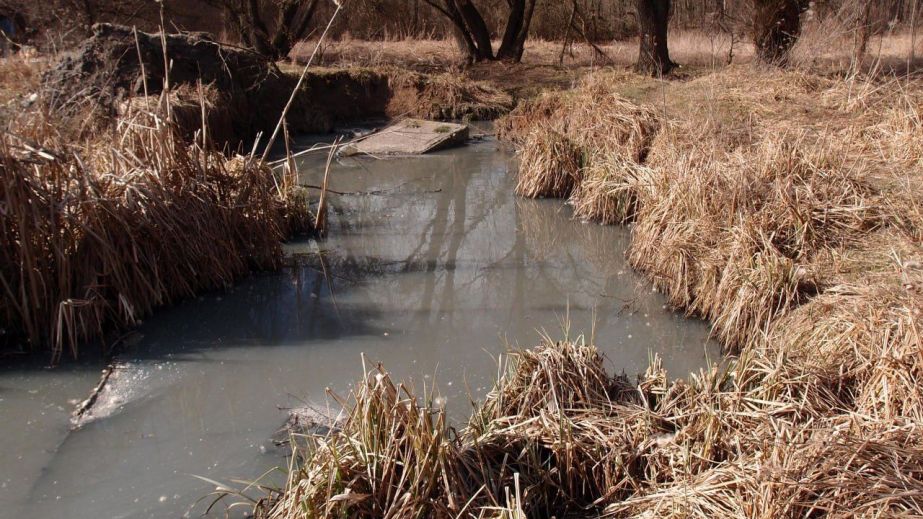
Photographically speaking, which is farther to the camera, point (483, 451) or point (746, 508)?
point (483, 451)

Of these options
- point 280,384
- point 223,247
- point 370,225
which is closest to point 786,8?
point 370,225

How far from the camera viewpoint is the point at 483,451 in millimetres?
3578

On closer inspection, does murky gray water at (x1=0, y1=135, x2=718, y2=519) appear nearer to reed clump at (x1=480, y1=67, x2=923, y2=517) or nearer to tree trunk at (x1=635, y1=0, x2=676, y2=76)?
reed clump at (x1=480, y1=67, x2=923, y2=517)

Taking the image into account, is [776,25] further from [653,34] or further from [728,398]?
[728,398]

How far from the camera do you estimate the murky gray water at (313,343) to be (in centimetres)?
409

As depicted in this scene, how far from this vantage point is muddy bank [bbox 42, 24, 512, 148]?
955 cm

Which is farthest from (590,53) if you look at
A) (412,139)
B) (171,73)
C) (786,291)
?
(786,291)

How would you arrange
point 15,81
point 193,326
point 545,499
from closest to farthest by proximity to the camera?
point 545,499
point 193,326
point 15,81

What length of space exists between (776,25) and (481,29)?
688cm

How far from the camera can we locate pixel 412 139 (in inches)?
467

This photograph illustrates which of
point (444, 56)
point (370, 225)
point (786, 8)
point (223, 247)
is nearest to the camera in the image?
point (223, 247)

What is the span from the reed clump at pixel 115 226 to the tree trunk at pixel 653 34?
896 cm

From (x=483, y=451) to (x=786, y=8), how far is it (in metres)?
10.9

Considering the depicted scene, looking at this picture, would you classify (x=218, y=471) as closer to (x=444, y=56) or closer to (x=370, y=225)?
(x=370, y=225)
